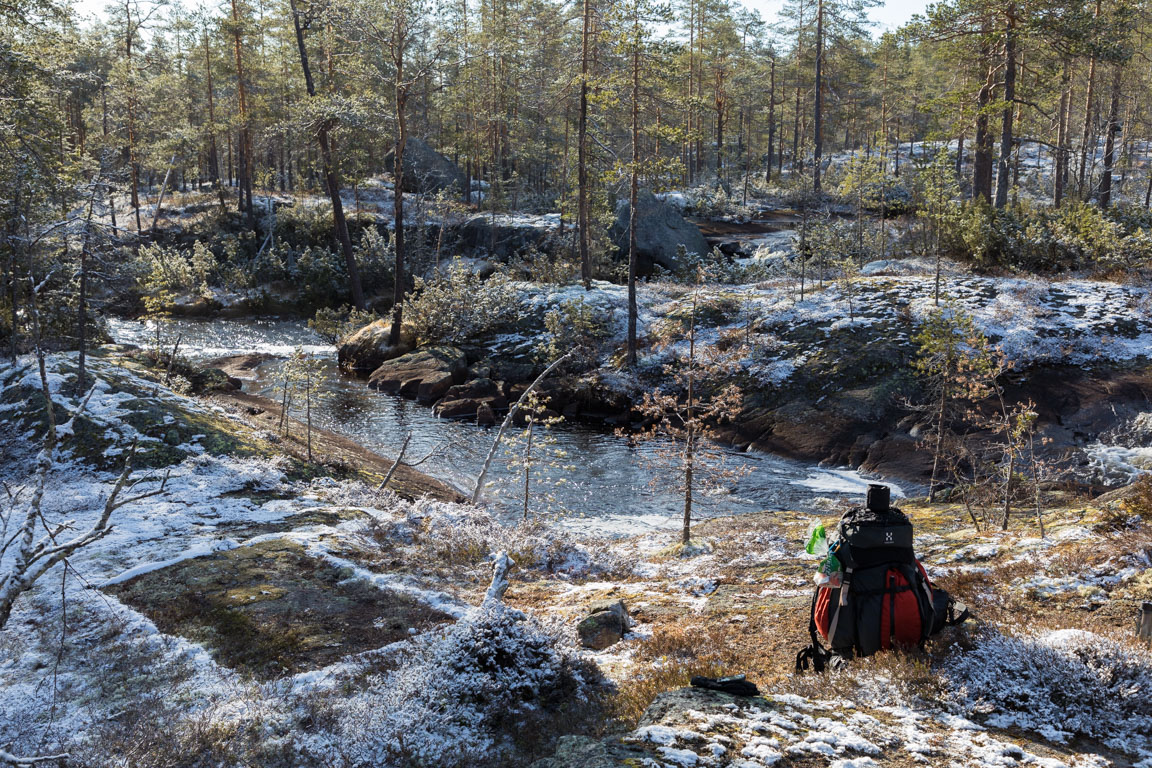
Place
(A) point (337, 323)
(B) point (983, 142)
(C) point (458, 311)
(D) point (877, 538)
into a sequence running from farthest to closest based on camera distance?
(A) point (337, 323) < (C) point (458, 311) < (B) point (983, 142) < (D) point (877, 538)

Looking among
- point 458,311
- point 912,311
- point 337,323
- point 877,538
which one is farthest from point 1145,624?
point 337,323

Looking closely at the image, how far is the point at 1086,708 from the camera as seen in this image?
4230 millimetres

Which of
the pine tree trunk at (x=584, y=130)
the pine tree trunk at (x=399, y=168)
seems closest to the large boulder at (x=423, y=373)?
the pine tree trunk at (x=399, y=168)

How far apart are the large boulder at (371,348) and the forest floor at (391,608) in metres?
12.6

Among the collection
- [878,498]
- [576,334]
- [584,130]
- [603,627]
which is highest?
[584,130]

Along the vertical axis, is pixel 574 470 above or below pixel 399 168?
below

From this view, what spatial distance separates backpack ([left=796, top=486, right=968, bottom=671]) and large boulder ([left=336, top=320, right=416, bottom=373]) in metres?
22.0

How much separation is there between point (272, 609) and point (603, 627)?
3.39 metres

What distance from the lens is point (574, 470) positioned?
16.7 meters

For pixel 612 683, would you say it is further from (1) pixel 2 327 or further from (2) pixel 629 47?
(2) pixel 629 47

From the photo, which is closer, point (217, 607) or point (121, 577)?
point (217, 607)

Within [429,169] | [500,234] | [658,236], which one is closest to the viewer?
[658,236]

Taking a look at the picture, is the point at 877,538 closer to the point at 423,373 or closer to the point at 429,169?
the point at 423,373

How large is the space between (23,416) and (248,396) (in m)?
8.66
